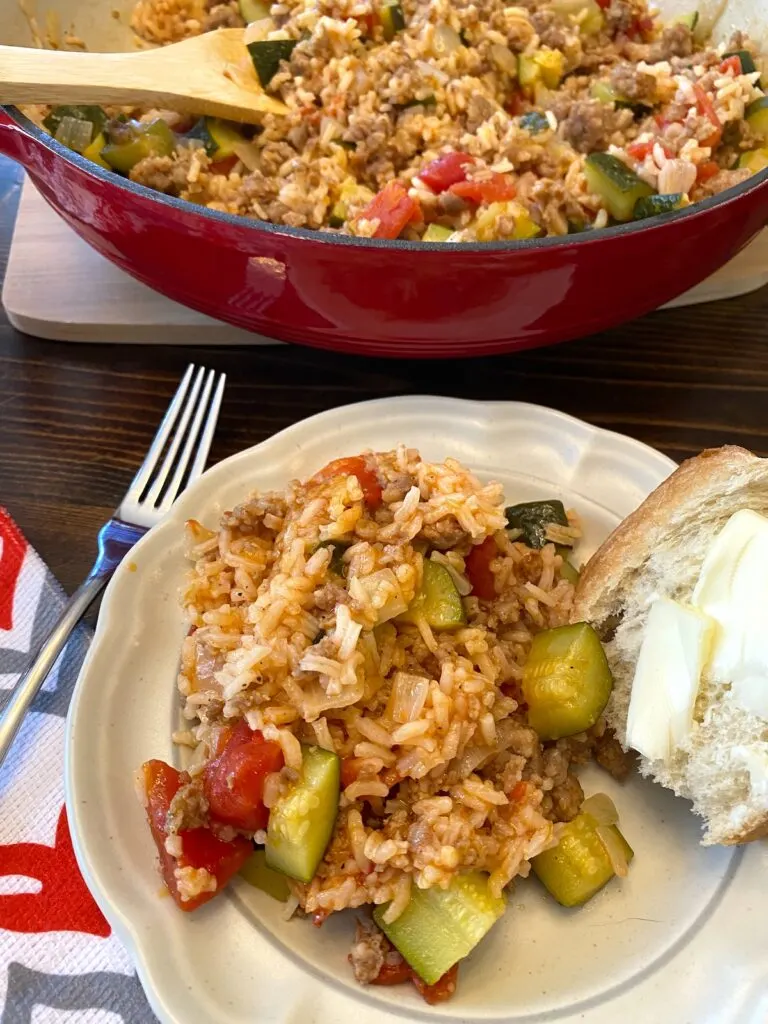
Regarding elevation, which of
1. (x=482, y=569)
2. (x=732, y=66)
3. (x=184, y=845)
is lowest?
(x=184, y=845)

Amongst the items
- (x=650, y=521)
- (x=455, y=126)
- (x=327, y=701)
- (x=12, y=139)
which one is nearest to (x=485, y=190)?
(x=455, y=126)

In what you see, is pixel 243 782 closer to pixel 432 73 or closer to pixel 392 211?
pixel 392 211

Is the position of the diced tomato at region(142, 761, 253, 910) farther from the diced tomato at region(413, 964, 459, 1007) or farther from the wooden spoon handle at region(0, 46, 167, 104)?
the wooden spoon handle at region(0, 46, 167, 104)

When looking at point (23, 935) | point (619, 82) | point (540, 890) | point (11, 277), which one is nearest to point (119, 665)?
point (23, 935)

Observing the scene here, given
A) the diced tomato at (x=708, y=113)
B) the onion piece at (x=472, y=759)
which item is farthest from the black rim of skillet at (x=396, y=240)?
the onion piece at (x=472, y=759)

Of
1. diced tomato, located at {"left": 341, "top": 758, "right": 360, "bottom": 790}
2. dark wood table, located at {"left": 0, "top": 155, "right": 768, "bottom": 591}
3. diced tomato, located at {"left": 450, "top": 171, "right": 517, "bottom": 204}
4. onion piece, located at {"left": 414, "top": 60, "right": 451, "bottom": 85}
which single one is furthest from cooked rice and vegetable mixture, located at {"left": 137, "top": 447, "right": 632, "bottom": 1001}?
onion piece, located at {"left": 414, "top": 60, "right": 451, "bottom": 85}

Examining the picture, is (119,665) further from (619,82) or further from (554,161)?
(619,82)
